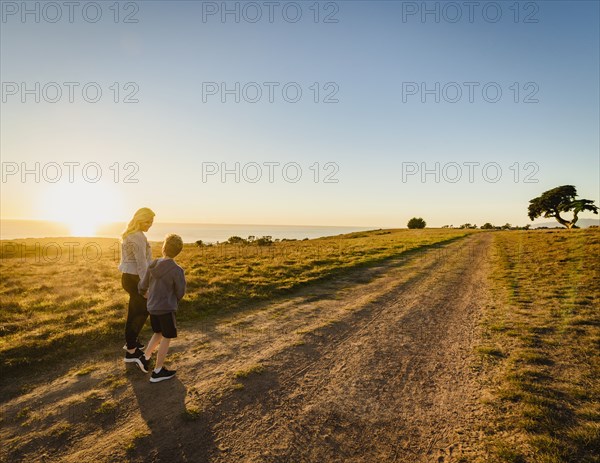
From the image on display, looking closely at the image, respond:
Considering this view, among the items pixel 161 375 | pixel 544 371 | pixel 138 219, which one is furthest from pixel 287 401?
pixel 544 371

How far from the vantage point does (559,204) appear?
62.4 m

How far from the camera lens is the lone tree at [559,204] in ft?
191

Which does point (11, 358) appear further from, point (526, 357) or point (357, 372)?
point (526, 357)

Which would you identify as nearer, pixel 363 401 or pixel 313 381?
pixel 363 401

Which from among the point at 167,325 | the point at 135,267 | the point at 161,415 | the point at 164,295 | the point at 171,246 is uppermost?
the point at 171,246

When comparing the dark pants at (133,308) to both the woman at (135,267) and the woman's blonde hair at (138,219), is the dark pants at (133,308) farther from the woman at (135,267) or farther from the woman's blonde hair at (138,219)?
the woman's blonde hair at (138,219)

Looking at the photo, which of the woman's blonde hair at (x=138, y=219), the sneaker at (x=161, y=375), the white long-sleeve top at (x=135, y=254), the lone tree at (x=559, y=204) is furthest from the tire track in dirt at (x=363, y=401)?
the lone tree at (x=559, y=204)

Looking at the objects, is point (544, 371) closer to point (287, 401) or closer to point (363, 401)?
point (363, 401)

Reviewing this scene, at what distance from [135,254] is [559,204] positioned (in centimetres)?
7976

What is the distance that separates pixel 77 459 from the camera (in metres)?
3.90

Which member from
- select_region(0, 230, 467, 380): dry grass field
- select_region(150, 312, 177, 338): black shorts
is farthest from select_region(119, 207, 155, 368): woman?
select_region(0, 230, 467, 380): dry grass field

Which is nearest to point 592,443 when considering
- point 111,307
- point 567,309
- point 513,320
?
point 513,320

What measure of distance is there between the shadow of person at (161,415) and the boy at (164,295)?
1.04 ft

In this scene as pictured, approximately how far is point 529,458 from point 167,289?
20.2ft
